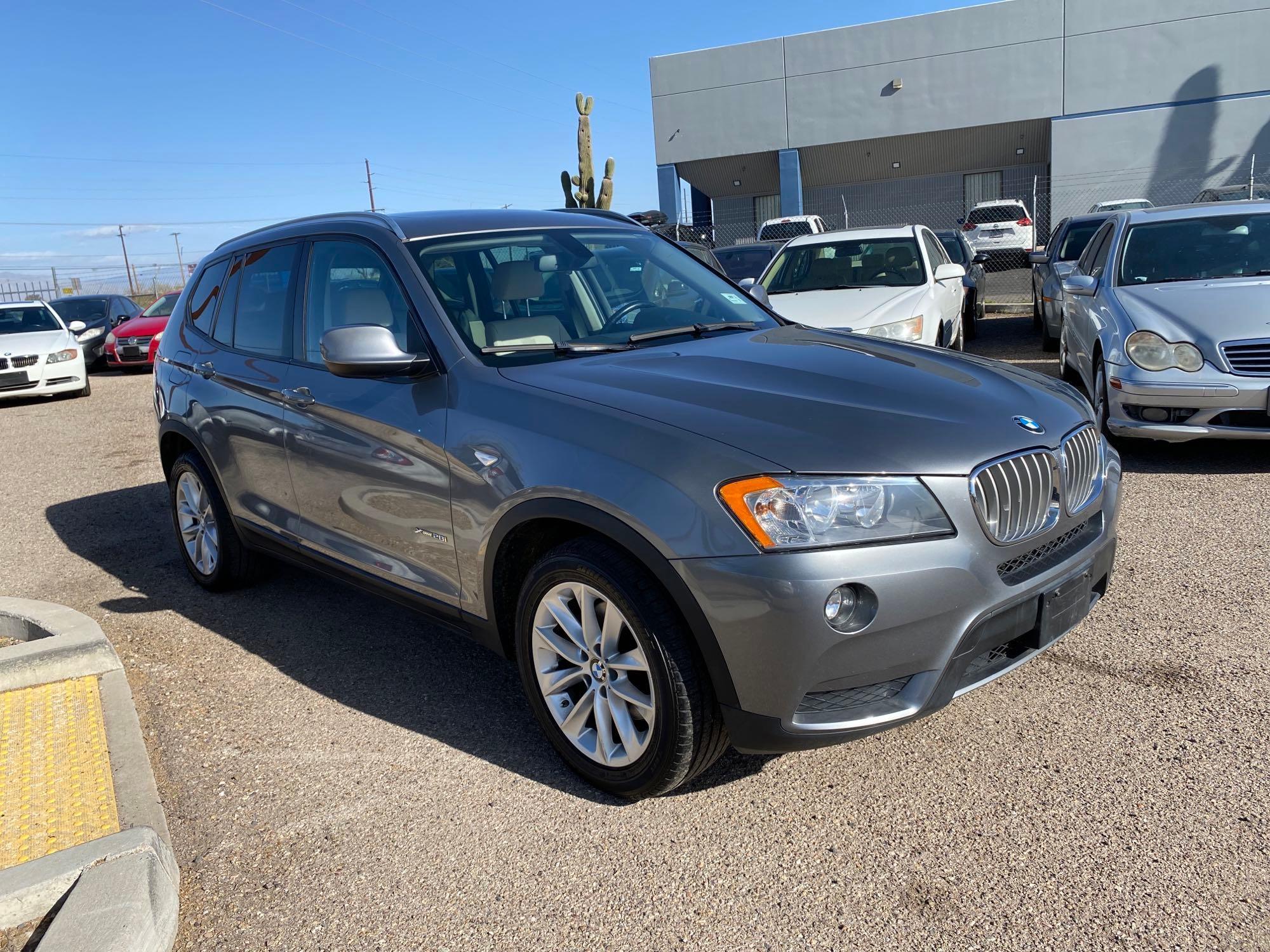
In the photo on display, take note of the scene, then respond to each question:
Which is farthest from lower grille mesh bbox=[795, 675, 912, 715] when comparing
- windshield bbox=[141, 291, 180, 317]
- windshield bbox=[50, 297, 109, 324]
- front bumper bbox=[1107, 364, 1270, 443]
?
windshield bbox=[50, 297, 109, 324]

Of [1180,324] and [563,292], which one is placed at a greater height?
[563,292]

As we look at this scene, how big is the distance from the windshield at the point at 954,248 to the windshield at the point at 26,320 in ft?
43.6

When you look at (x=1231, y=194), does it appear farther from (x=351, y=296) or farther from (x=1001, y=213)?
(x=351, y=296)

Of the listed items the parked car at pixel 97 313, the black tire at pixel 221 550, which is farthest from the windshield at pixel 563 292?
the parked car at pixel 97 313

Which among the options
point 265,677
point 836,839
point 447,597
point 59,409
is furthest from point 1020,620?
point 59,409

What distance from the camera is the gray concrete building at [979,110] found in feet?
89.1

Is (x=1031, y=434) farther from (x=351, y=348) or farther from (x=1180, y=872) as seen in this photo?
(x=351, y=348)

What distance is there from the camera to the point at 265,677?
4.38 m

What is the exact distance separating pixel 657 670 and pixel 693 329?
A: 1.62 metres

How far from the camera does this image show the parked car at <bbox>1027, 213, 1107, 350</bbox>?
436 inches

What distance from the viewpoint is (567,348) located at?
3668mm

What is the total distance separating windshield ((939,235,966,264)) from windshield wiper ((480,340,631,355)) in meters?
12.0

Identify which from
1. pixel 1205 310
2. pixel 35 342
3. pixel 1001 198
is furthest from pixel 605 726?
pixel 1001 198

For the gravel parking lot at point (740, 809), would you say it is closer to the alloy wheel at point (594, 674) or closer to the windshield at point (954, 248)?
the alloy wheel at point (594, 674)
